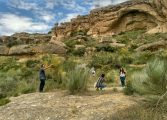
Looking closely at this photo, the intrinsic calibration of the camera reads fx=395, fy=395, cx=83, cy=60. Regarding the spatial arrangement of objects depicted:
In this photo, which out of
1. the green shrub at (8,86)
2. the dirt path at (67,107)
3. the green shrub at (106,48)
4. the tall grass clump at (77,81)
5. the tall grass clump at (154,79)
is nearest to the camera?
the tall grass clump at (154,79)

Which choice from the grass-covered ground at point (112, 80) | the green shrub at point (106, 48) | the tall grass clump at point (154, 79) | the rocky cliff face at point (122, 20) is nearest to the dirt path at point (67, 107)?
the grass-covered ground at point (112, 80)

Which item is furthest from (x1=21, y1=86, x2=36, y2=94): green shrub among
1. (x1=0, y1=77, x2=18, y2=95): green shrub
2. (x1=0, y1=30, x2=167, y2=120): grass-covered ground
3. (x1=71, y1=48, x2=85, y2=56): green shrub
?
(x1=71, y1=48, x2=85, y2=56): green shrub

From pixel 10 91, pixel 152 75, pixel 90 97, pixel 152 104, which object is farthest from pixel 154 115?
pixel 10 91

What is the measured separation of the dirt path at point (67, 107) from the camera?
Result: 1401 centimetres

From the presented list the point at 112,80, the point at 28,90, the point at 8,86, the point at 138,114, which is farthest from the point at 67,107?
the point at 112,80

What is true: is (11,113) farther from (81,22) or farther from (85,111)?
(81,22)

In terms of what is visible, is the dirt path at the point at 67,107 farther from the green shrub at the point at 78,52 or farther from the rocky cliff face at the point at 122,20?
the rocky cliff face at the point at 122,20

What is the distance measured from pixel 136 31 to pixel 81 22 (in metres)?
15.9

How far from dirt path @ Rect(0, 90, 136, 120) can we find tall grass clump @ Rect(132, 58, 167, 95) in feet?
3.21

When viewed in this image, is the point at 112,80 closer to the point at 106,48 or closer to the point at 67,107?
the point at 67,107

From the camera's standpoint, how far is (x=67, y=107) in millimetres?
15078

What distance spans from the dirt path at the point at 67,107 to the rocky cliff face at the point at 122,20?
149 ft

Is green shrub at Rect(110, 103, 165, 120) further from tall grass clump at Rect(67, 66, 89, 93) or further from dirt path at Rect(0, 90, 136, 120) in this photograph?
tall grass clump at Rect(67, 66, 89, 93)

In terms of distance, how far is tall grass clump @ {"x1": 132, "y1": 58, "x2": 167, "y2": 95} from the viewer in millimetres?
13289
